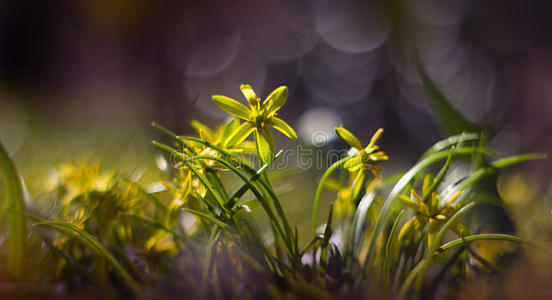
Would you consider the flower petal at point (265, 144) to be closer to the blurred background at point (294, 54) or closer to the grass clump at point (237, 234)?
the grass clump at point (237, 234)

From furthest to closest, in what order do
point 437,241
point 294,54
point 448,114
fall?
point 294,54, point 448,114, point 437,241

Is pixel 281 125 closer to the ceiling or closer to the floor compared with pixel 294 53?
closer to the floor

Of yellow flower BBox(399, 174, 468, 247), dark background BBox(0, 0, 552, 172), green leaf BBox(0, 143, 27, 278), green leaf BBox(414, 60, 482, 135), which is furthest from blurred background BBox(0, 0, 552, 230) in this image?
green leaf BBox(0, 143, 27, 278)

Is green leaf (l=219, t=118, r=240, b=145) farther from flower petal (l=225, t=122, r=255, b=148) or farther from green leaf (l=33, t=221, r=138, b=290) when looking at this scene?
green leaf (l=33, t=221, r=138, b=290)

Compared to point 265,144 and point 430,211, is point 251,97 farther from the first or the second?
point 430,211

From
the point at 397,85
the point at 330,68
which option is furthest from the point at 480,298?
the point at 330,68

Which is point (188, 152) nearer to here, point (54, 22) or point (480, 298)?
point (480, 298)

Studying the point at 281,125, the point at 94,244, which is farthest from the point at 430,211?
the point at 94,244

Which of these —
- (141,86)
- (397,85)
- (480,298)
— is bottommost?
(480,298)
